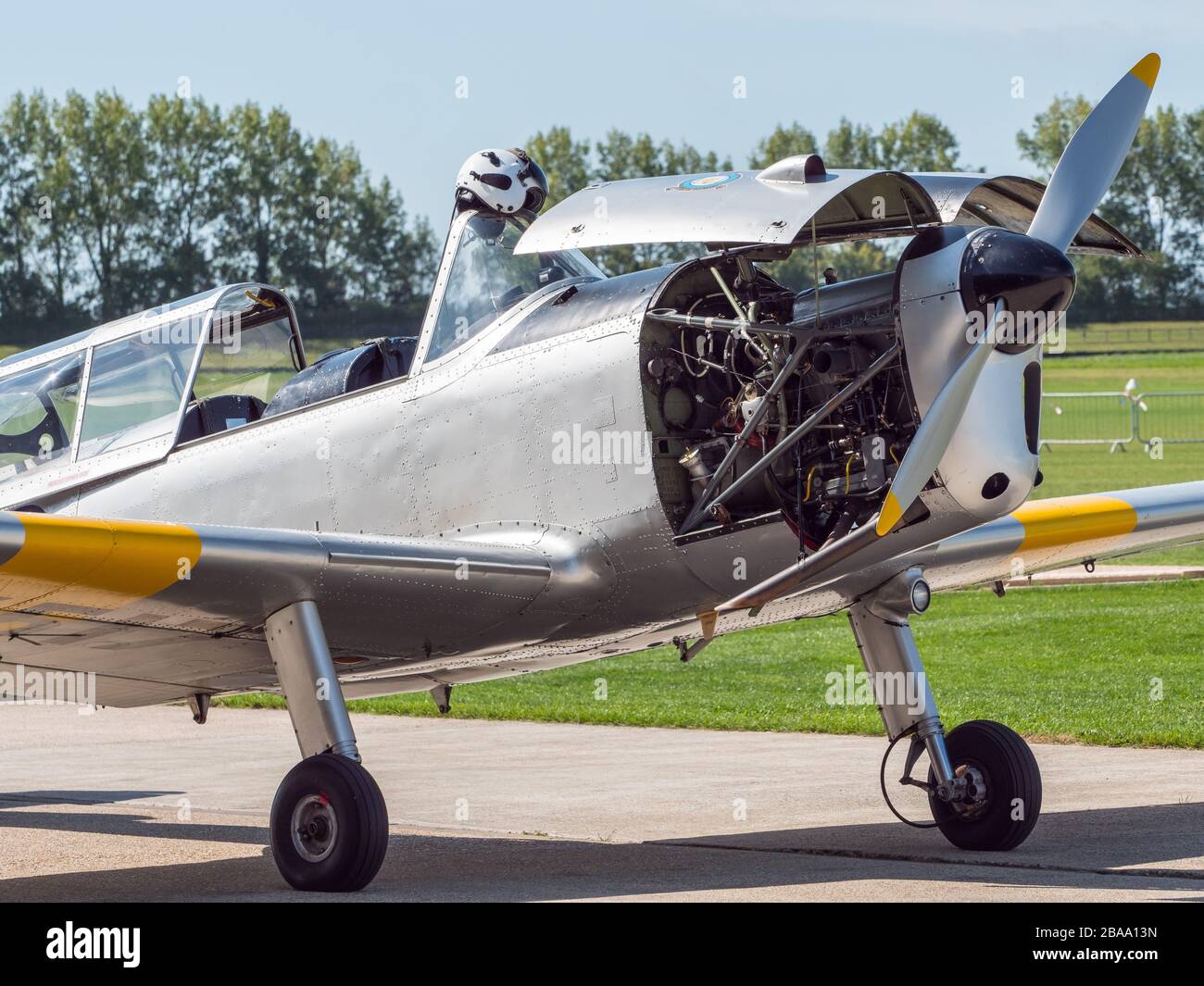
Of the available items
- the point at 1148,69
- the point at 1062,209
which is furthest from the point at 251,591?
the point at 1148,69

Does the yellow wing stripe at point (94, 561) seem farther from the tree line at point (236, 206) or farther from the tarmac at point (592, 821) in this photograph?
the tree line at point (236, 206)

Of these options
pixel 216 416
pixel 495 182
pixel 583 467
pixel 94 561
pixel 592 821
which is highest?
pixel 495 182

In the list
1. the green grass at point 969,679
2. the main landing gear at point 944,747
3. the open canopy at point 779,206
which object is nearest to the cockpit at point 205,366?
the open canopy at point 779,206

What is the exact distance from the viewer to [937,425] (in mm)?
6527

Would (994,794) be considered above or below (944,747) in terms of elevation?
below

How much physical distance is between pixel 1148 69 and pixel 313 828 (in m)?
5.12

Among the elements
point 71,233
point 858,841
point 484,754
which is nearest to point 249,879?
point 858,841

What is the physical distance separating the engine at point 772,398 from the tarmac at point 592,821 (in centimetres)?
170

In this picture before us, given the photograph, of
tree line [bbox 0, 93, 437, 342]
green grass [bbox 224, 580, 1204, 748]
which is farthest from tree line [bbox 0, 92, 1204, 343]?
green grass [bbox 224, 580, 1204, 748]

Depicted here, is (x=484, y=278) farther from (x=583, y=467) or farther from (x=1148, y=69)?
(x=1148, y=69)

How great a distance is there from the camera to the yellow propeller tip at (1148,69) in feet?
24.6

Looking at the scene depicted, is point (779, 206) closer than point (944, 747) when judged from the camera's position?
Yes

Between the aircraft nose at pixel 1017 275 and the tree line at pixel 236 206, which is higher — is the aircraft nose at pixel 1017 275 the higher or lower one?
the lower one

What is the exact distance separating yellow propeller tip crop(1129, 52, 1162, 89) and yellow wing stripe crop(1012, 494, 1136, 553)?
2.49 m
